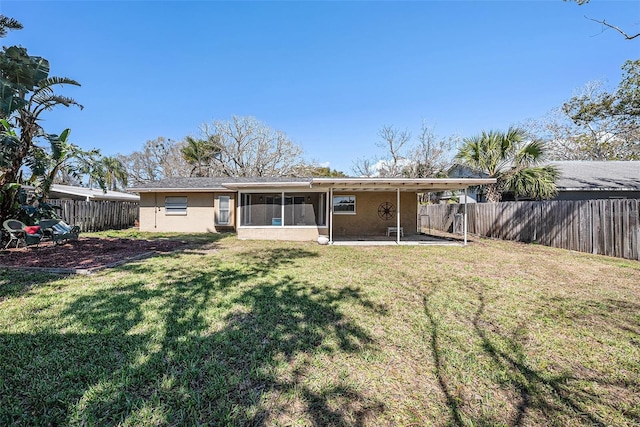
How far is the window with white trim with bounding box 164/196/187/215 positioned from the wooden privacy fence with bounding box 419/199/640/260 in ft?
48.7

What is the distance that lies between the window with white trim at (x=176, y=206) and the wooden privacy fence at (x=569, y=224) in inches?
584

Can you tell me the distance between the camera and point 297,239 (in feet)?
38.9

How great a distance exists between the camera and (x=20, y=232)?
823 cm

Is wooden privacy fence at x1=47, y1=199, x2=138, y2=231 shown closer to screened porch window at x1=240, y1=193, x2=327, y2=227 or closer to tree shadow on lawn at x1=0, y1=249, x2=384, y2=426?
screened porch window at x1=240, y1=193, x2=327, y2=227

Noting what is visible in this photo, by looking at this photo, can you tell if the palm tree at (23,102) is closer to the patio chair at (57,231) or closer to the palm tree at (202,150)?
the patio chair at (57,231)

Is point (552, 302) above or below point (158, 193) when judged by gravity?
below

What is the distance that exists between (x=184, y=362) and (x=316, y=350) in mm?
1332

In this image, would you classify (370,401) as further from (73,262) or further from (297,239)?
(297,239)

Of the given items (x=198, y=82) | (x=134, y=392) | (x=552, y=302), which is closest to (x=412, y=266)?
(x=552, y=302)

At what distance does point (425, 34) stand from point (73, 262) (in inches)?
535

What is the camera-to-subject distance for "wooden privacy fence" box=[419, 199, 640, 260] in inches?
306

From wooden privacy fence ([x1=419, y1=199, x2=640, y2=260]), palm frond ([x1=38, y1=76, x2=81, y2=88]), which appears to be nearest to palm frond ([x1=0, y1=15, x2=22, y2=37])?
palm frond ([x1=38, y1=76, x2=81, y2=88])

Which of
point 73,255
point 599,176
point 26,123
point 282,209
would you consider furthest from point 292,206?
point 599,176

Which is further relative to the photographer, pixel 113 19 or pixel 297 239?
pixel 297 239
